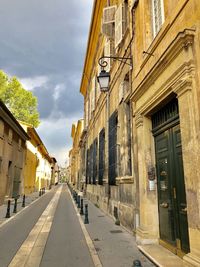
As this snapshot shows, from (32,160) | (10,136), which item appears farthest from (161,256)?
(32,160)

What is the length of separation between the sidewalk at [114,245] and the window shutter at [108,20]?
8504 mm

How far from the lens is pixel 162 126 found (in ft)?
17.9

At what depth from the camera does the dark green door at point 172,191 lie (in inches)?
174

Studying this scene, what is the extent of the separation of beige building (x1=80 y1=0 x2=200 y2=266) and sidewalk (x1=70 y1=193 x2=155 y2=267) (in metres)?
0.36

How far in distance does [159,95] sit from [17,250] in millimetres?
4743

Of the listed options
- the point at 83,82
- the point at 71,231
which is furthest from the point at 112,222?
the point at 83,82

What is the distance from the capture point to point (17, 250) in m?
5.11

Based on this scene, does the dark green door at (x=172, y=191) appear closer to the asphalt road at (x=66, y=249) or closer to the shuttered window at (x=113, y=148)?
the asphalt road at (x=66, y=249)

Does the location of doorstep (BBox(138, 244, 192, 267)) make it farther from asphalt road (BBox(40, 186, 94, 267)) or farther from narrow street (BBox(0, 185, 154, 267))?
asphalt road (BBox(40, 186, 94, 267))

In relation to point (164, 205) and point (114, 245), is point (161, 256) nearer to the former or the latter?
point (164, 205)

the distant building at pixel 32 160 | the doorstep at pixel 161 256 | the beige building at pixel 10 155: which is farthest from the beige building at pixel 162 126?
the distant building at pixel 32 160

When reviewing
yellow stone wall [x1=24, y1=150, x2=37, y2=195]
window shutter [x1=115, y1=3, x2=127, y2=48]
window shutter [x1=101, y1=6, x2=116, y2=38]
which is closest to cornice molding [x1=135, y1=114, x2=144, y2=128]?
window shutter [x1=115, y1=3, x2=127, y2=48]

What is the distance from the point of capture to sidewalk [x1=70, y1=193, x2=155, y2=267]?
438 cm

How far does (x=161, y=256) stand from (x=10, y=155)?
13883mm
